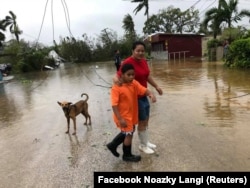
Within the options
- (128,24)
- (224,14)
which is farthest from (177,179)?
(128,24)

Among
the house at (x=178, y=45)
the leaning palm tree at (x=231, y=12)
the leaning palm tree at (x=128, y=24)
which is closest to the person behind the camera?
the leaning palm tree at (x=231, y=12)

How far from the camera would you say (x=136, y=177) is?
4398mm

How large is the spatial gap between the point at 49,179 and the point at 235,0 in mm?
27279

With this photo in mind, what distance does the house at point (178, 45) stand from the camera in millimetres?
40625

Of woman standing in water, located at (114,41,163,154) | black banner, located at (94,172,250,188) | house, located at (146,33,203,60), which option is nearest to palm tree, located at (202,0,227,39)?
house, located at (146,33,203,60)

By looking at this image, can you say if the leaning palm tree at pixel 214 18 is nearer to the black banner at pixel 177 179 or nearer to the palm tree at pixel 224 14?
the palm tree at pixel 224 14

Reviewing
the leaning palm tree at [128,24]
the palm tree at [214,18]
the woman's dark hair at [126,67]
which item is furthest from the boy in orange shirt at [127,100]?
the leaning palm tree at [128,24]

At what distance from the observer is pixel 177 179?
416 cm

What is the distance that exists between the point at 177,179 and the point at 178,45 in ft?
125

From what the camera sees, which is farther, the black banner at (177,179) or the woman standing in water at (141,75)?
the woman standing in water at (141,75)

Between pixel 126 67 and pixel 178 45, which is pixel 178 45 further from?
pixel 126 67

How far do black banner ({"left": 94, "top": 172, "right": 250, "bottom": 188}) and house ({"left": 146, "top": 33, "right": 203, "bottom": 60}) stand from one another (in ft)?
119

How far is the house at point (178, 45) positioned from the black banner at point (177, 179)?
3618cm

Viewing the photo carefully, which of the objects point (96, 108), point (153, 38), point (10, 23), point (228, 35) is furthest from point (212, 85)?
point (10, 23)
